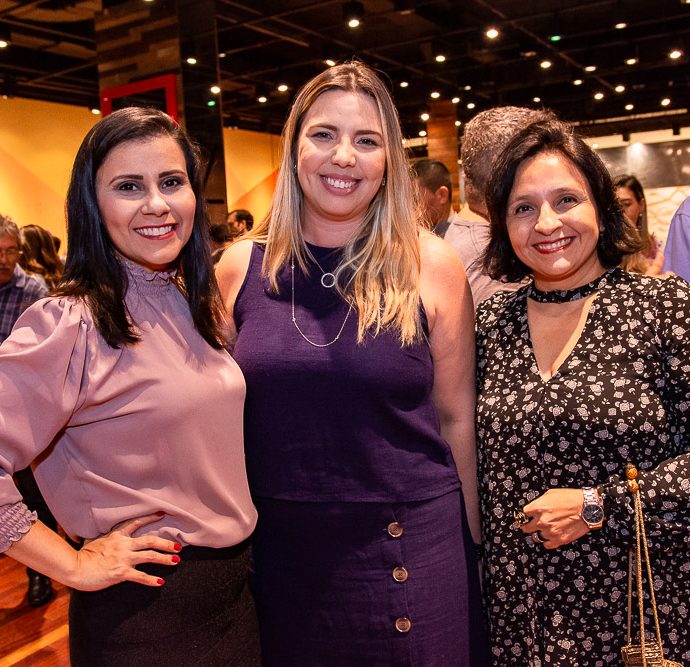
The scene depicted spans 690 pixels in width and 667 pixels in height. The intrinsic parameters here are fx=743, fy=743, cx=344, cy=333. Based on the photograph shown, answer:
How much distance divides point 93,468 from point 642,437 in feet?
3.89

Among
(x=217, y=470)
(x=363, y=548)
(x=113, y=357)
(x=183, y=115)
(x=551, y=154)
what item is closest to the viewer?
(x=113, y=357)

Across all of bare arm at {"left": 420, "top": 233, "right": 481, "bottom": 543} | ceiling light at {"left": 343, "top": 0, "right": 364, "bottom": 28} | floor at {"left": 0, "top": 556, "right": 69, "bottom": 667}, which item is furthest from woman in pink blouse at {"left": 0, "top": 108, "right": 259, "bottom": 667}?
ceiling light at {"left": 343, "top": 0, "right": 364, "bottom": 28}

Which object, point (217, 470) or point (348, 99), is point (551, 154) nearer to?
point (348, 99)

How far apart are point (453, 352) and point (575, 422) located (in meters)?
0.36

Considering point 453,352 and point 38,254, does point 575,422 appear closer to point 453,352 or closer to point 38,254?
point 453,352

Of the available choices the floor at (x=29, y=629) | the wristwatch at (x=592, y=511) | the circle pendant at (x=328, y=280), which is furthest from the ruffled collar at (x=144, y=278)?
the floor at (x=29, y=629)

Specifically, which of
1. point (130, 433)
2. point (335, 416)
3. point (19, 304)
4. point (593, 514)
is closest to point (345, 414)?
point (335, 416)

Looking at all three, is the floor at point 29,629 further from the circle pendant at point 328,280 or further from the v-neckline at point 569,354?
the v-neckline at point 569,354

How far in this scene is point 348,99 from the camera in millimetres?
1888

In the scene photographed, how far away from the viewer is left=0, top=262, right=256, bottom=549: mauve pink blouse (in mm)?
1390

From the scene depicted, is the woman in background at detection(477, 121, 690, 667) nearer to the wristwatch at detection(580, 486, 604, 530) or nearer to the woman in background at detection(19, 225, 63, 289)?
the wristwatch at detection(580, 486, 604, 530)

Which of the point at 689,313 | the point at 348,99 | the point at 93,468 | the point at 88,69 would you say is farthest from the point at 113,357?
the point at 88,69

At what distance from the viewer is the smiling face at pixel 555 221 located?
1.80m

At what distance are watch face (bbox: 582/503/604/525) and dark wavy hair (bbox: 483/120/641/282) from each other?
617mm
